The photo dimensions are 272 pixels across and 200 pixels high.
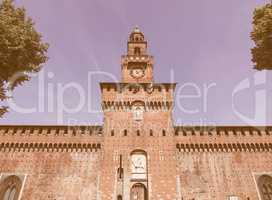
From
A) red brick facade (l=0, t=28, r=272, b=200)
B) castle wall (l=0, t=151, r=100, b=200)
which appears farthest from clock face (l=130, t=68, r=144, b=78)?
castle wall (l=0, t=151, r=100, b=200)

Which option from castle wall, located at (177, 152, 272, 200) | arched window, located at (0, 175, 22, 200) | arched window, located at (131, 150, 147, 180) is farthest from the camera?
arched window, located at (131, 150, 147, 180)

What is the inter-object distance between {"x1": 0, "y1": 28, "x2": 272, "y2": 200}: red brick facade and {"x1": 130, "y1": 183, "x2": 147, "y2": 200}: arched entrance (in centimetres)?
7

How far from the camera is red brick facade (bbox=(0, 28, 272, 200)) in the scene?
68.4 feet

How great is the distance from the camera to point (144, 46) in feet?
96.6

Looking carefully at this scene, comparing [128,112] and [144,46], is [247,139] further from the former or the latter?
[144,46]

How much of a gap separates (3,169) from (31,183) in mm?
2517

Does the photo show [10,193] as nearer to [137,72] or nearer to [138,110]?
[138,110]

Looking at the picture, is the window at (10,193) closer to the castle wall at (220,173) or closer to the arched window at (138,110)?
the arched window at (138,110)

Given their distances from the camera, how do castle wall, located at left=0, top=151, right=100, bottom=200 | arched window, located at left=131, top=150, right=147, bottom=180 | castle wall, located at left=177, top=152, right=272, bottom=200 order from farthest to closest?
arched window, located at left=131, top=150, right=147, bottom=180, castle wall, located at left=177, top=152, right=272, bottom=200, castle wall, located at left=0, top=151, right=100, bottom=200

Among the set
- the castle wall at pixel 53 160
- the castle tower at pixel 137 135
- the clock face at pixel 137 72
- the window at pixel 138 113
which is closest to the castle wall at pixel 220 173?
the castle tower at pixel 137 135

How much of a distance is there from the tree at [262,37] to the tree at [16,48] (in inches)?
396

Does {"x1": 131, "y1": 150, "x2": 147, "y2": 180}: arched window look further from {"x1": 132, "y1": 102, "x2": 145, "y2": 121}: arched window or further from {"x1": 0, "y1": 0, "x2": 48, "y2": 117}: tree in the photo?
{"x1": 0, "y1": 0, "x2": 48, "y2": 117}: tree

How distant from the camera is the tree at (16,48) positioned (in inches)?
507

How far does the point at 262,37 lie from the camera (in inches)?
516
